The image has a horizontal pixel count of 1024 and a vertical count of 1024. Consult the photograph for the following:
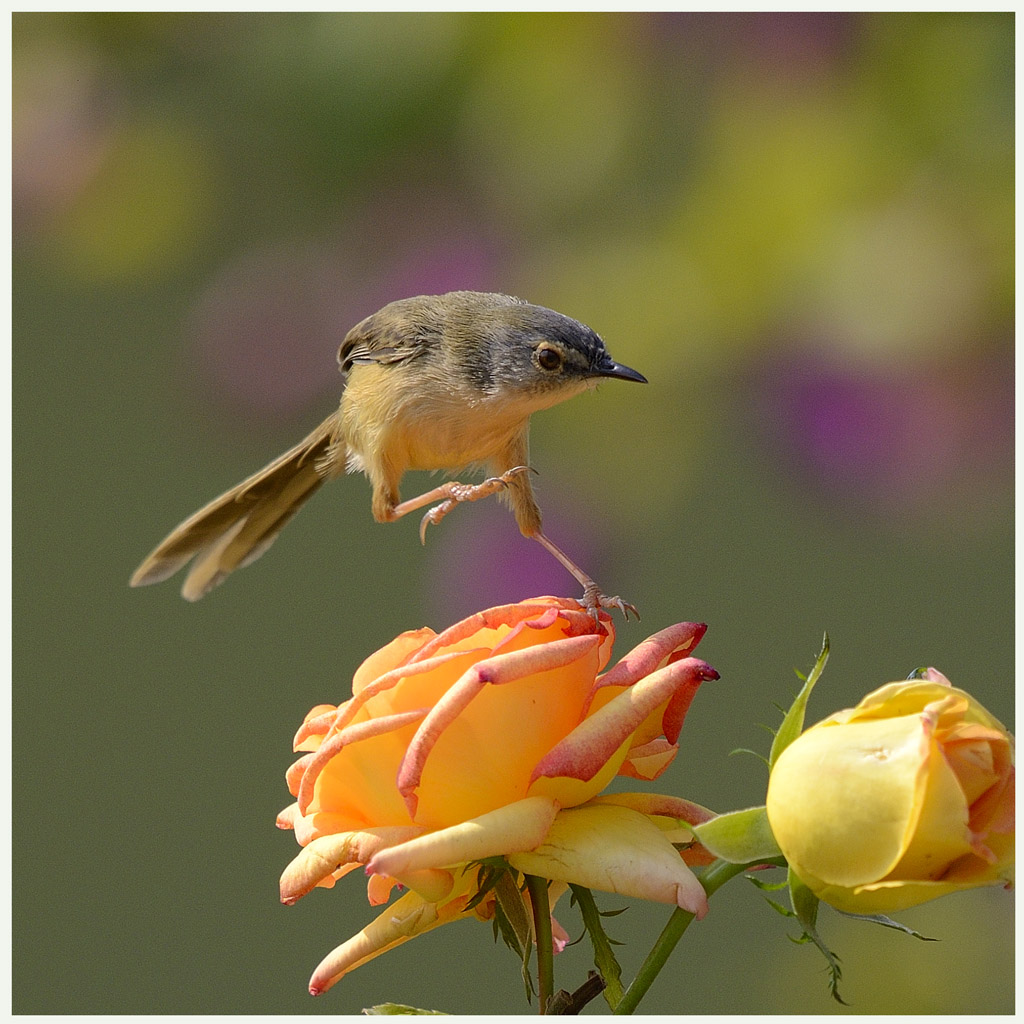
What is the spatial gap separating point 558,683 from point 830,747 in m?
0.26

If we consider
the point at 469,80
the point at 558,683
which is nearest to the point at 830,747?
the point at 558,683

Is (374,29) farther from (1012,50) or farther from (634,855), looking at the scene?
(634,855)

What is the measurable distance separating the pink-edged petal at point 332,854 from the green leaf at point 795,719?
0.34 m

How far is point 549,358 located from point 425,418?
273 millimetres

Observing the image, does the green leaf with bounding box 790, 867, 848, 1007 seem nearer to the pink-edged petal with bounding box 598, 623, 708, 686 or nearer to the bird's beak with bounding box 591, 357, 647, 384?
the pink-edged petal with bounding box 598, 623, 708, 686

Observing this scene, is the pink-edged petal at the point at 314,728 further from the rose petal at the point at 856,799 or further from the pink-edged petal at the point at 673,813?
the rose petal at the point at 856,799

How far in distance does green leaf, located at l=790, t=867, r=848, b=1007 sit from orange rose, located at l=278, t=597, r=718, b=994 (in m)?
0.08

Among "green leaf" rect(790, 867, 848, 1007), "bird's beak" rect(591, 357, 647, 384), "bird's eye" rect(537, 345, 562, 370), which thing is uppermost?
"bird's eye" rect(537, 345, 562, 370)

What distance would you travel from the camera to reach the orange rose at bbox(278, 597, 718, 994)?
3.27ft

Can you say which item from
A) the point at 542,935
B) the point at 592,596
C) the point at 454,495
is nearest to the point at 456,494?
the point at 454,495

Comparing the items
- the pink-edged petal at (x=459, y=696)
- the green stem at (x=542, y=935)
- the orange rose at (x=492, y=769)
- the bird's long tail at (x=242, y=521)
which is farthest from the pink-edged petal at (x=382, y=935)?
the bird's long tail at (x=242, y=521)

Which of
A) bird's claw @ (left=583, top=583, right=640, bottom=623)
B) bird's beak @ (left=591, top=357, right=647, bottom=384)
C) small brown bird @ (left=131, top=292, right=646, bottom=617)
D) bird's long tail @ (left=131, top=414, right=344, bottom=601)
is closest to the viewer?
bird's claw @ (left=583, top=583, right=640, bottom=623)

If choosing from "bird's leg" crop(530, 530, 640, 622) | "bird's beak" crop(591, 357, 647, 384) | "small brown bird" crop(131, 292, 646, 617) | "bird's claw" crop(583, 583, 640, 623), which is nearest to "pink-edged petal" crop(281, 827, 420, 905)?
"bird's leg" crop(530, 530, 640, 622)

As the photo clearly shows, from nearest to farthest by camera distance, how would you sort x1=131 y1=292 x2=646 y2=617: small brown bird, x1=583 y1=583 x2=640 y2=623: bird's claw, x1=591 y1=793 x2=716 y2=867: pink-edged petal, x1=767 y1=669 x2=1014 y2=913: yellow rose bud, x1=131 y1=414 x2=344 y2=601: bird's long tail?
x1=767 y1=669 x2=1014 y2=913: yellow rose bud < x1=591 y1=793 x2=716 y2=867: pink-edged petal < x1=583 y1=583 x2=640 y2=623: bird's claw < x1=131 y1=292 x2=646 y2=617: small brown bird < x1=131 y1=414 x2=344 y2=601: bird's long tail
